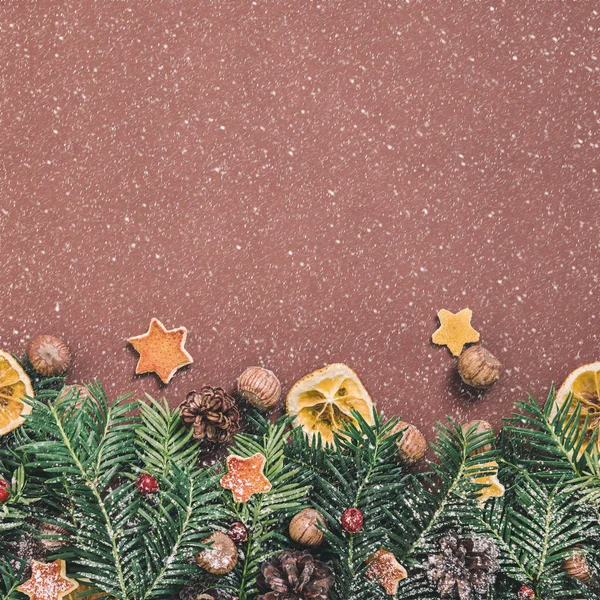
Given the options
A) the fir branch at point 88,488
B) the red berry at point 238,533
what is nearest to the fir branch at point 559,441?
the red berry at point 238,533

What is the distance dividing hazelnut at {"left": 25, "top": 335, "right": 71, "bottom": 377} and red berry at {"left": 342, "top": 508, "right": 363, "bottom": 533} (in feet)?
1.18

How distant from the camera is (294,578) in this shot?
73 cm

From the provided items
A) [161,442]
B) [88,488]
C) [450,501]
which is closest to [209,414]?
[161,442]

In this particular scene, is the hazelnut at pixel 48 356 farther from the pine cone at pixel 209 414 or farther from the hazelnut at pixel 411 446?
the hazelnut at pixel 411 446

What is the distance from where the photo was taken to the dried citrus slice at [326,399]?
0.88 m

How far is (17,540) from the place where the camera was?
80 centimetres

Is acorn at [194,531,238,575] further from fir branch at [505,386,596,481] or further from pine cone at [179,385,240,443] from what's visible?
fir branch at [505,386,596,481]

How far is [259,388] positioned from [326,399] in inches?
3.0

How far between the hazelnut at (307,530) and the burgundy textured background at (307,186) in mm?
198

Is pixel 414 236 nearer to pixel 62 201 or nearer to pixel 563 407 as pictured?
pixel 563 407

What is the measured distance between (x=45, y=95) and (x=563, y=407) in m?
0.68

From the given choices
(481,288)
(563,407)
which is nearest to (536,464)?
(563,407)

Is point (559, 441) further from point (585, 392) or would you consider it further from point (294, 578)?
point (294, 578)

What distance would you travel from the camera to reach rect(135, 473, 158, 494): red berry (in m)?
0.76
